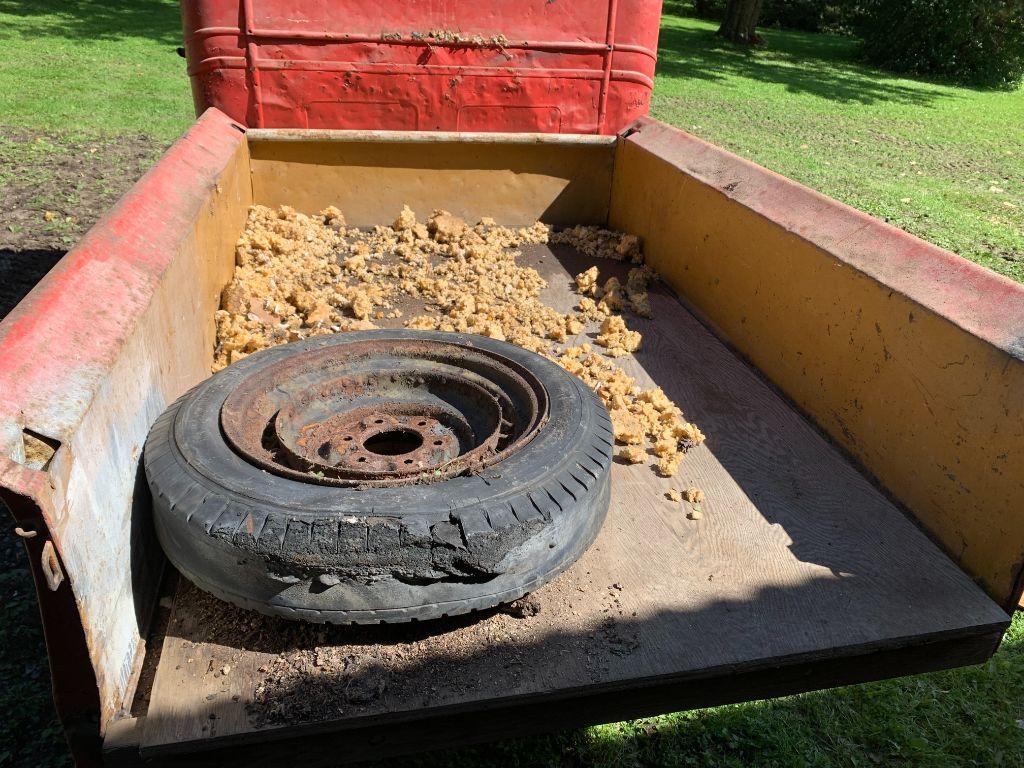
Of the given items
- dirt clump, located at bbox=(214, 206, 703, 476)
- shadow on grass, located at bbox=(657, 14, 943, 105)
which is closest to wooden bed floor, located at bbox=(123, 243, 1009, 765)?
dirt clump, located at bbox=(214, 206, 703, 476)

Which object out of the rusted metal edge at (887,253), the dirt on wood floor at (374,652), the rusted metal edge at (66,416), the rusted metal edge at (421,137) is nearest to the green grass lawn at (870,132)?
the rusted metal edge at (887,253)

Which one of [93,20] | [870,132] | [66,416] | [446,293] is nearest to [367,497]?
[66,416]

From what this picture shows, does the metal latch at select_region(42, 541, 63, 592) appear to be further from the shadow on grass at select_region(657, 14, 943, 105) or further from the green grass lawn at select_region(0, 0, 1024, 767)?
the shadow on grass at select_region(657, 14, 943, 105)

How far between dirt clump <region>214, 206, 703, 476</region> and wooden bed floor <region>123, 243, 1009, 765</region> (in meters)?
0.50

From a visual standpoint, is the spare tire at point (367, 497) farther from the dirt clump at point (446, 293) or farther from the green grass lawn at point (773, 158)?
the green grass lawn at point (773, 158)

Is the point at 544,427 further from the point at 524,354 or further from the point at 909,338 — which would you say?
the point at 909,338

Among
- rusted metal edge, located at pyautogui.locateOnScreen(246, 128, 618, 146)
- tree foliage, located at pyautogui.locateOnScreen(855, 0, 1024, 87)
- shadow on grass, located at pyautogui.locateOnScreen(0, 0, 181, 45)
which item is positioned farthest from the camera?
tree foliage, located at pyautogui.locateOnScreen(855, 0, 1024, 87)

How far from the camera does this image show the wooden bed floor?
1.73 m

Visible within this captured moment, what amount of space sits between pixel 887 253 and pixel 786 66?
15.2 m

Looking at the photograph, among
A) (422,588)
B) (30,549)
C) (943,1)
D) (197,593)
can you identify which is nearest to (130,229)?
(197,593)

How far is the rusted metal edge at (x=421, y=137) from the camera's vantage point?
14.9ft

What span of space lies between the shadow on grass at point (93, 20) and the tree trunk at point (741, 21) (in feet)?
38.0

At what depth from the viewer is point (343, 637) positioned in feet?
6.31

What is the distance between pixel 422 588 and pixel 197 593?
66 cm
